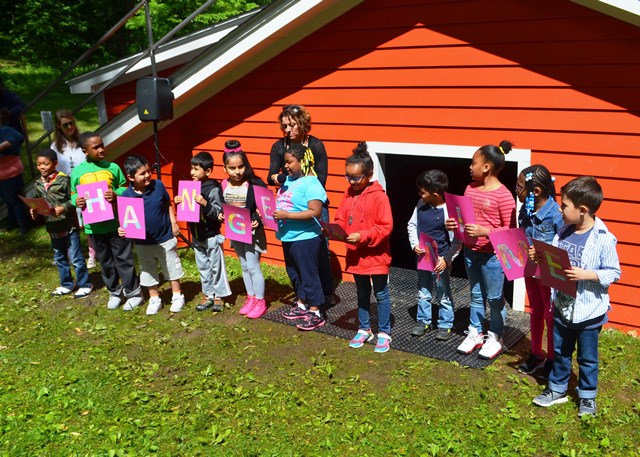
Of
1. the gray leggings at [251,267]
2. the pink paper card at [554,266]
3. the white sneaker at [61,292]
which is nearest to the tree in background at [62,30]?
the white sneaker at [61,292]

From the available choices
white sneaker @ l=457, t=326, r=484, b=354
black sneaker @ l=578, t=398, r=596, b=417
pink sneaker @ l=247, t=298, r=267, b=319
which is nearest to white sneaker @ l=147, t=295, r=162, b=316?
pink sneaker @ l=247, t=298, r=267, b=319

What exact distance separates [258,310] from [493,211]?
2.96 m

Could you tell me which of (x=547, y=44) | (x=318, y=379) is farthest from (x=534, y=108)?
(x=318, y=379)

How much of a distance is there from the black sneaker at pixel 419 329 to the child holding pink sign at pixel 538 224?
109 centimetres

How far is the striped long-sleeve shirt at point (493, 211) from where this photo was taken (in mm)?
4898

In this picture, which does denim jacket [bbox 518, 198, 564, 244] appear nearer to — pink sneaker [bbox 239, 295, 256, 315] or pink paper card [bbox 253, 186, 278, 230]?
pink paper card [bbox 253, 186, 278, 230]

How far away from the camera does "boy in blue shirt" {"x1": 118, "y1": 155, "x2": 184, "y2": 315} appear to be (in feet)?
20.9

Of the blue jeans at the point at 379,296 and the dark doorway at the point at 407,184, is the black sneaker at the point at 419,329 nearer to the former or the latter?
the blue jeans at the point at 379,296

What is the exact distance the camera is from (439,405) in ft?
15.2

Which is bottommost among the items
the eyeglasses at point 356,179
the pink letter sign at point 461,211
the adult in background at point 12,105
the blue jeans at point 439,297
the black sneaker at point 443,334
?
the black sneaker at point 443,334

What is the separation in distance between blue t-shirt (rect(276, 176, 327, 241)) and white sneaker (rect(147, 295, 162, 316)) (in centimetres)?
184

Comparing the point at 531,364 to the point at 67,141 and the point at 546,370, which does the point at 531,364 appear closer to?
the point at 546,370

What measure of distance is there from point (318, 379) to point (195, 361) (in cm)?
128

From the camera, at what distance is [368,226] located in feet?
17.3
